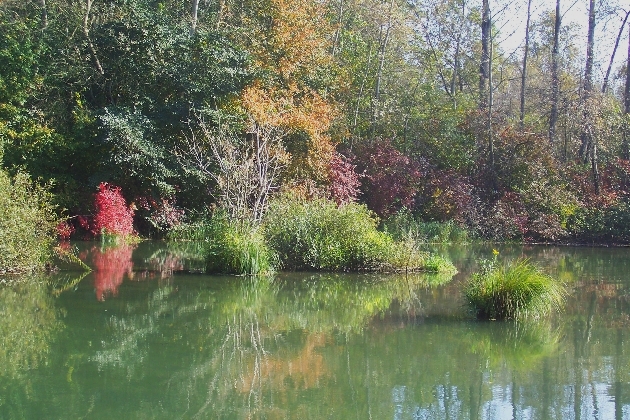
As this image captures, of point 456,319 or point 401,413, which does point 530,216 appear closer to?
point 456,319

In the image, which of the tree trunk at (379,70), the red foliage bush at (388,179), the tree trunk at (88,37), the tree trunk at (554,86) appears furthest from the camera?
the tree trunk at (554,86)

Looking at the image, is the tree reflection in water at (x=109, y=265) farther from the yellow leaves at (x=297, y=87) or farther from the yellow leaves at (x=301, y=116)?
the yellow leaves at (x=297, y=87)

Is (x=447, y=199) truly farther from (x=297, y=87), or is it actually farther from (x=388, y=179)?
(x=297, y=87)

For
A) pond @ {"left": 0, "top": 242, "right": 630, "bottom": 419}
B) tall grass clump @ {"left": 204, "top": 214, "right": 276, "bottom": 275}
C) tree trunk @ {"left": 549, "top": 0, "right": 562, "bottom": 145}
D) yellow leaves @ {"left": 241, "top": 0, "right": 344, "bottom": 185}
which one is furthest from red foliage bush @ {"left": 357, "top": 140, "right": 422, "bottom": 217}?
pond @ {"left": 0, "top": 242, "right": 630, "bottom": 419}

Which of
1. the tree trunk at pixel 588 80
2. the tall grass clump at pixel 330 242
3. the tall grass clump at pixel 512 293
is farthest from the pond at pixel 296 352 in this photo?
the tree trunk at pixel 588 80

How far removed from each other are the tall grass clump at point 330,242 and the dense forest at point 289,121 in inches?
68.1

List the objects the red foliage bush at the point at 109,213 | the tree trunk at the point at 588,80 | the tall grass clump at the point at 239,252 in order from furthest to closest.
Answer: the tree trunk at the point at 588,80
the red foliage bush at the point at 109,213
the tall grass clump at the point at 239,252

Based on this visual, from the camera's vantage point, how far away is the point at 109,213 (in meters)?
22.0

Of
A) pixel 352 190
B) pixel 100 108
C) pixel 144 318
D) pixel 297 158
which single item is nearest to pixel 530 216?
pixel 352 190

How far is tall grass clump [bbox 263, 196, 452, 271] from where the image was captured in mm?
15391

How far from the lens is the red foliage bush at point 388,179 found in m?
26.0

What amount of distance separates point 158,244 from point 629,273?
531 inches

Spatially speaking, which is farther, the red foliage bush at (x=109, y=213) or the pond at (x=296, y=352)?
the red foliage bush at (x=109, y=213)

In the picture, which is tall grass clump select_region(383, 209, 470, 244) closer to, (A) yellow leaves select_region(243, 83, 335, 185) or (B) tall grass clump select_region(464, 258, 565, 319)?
(A) yellow leaves select_region(243, 83, 335, 185)
